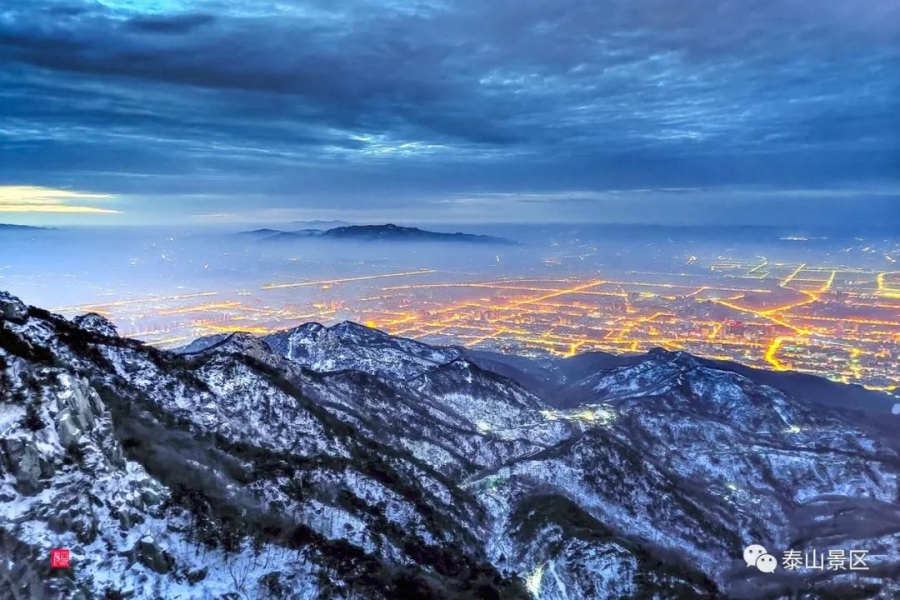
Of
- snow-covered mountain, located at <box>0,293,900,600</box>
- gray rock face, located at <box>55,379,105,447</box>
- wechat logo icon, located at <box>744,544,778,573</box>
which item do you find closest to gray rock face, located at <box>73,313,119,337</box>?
snow-covered mountain, located at <box>0,293,900,600</box>

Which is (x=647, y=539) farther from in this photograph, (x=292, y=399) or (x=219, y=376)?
(x=219, y=376)

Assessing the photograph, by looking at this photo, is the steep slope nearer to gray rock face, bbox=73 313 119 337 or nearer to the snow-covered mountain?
the snow-covered mountain

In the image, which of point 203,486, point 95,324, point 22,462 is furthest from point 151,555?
point 95,324

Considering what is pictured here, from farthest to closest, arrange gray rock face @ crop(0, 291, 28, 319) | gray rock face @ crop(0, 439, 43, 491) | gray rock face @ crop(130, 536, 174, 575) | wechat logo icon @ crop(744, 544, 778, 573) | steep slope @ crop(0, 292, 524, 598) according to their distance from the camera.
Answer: wechat logo icon @ crop(744, 544, 778, 573), gray rock face @ crop(0, 291, 28, 319), gray rock face @ crop(130, 536, 174, 575), steep slope @ crop(0, 292, 524, 598), gray rock face @ crop(0, 439, 43, 491)

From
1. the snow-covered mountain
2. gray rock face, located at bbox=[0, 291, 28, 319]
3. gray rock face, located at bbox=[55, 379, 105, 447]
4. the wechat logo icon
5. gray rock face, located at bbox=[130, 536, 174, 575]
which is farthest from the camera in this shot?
the wechat logo icon

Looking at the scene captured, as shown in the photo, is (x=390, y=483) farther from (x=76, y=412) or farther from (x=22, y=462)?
(x=22, y=462)

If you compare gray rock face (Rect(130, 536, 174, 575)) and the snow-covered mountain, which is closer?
gray rock face (Rect(130, 536, 174, 575))

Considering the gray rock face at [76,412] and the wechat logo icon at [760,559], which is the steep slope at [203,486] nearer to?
the gray rock face at [76,412]

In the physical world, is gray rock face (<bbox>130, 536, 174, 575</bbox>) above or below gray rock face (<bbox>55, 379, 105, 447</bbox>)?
below
